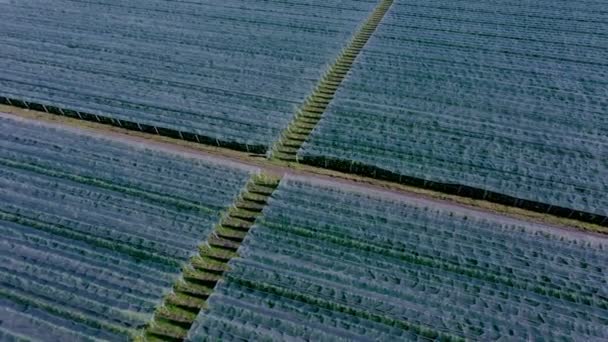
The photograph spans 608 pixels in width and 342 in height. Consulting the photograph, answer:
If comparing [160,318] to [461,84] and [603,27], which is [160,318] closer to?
[461,84]

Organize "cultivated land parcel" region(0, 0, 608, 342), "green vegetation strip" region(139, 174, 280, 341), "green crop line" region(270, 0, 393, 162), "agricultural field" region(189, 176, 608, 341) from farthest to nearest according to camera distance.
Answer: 1. "green crop line" region(270, 0, 393, 162)
2. "cultivated land parcel" region(0, 0, 608, 342)
3. "green vegetation strip" region(139, 174, 280, 341)
4. "agricultural field" region(189, 176, 608, 341)

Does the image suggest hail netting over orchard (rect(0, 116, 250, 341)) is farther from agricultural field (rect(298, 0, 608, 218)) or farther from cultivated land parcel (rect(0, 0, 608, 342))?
agricultural field (rect(298, 0, 608, 218))

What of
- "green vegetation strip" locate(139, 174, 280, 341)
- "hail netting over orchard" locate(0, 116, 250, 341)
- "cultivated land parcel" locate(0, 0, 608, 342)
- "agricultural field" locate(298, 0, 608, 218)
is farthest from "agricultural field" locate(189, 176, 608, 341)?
"hail netting over orchard" locate(0, 116, 250, 341)

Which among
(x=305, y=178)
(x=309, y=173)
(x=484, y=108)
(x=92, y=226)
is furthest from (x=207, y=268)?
(x=484, y=108)

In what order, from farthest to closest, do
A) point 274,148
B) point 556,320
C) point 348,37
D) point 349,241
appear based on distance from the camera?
point 348,37 → point 274,148 → point 349,241 → point 556,320

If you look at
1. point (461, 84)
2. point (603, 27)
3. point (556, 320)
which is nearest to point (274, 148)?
point (461, 84)

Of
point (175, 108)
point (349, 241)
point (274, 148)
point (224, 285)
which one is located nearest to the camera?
point (224, 285)
